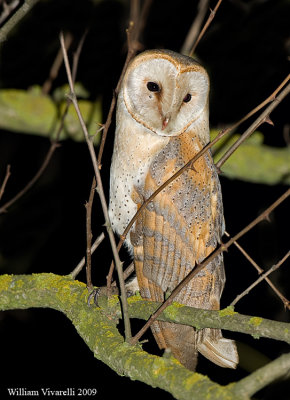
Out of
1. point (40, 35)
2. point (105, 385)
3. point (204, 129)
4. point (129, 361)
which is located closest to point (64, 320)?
point (105, 385)

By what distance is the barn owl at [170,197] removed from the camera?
2.63 metres

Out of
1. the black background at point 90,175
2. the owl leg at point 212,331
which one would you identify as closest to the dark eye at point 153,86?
the owl leg at point 212,331

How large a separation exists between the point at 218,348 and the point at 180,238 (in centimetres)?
61

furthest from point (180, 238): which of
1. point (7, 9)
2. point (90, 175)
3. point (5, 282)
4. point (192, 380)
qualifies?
point (90, 175)

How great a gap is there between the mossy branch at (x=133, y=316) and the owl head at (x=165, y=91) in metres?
0.92

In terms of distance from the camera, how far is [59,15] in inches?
198

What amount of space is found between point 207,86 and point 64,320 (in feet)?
12.1

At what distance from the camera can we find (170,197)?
2.65m

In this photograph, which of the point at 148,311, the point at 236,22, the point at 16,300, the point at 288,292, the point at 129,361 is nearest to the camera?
the point at 129,361

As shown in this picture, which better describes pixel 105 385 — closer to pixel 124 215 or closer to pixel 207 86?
pixel 124 215

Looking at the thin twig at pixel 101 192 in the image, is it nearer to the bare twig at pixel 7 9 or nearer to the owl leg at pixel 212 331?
the owl leg at pixel 212 331

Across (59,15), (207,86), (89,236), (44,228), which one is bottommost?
(44,228)

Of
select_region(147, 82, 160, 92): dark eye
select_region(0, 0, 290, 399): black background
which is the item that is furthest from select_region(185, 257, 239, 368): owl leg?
select_region(0, 0, 290, 399): black background

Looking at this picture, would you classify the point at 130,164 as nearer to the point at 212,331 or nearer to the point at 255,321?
the point at 212,331
